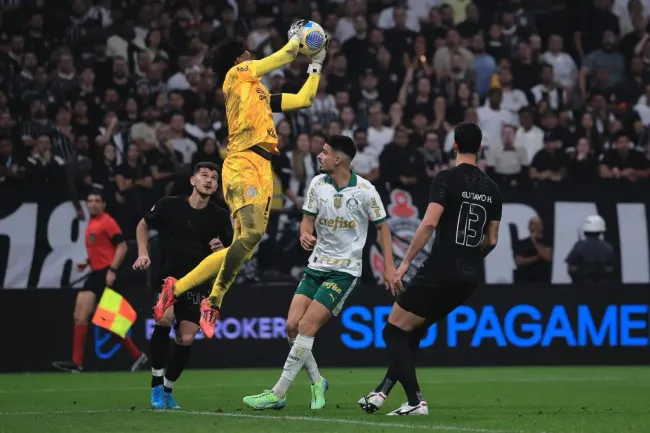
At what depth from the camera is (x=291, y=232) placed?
19516 mm

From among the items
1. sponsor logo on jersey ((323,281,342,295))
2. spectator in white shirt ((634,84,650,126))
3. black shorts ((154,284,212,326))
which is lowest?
black shorts ((154,284,212,326))

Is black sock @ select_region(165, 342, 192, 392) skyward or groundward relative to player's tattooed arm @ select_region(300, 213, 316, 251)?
groundward

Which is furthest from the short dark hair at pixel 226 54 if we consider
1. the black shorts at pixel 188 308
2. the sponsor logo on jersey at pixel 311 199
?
the black shorts at pixel 188 308

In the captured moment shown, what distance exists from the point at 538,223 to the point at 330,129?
13.0 feet

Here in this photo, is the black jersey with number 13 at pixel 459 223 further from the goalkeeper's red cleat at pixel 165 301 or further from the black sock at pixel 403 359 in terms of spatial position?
the goalkeeper's red cleat at pixel 165 301

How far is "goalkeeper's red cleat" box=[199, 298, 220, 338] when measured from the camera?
1105 centimetres

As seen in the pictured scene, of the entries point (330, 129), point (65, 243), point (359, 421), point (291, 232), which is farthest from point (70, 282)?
point (359, 421)

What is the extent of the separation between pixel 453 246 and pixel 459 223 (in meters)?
0.20

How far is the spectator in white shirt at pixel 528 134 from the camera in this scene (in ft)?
73.6

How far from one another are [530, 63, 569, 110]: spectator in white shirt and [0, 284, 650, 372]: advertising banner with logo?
19.0 ft

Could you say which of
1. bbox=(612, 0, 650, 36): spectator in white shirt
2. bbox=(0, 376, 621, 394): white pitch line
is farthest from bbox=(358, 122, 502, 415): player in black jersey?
bbox=(612, 0, 650, 36): spectator in white shirt

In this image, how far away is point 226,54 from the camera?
11555 millimetres

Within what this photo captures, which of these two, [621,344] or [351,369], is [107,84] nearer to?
[351,369]

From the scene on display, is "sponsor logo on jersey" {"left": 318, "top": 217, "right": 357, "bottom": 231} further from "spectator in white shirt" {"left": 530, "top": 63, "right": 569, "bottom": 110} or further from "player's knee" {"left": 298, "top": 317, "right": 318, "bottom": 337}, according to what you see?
"spectator in white shirt" {"left": 530, "top": 63, "right": 569, "bottom": 110}
